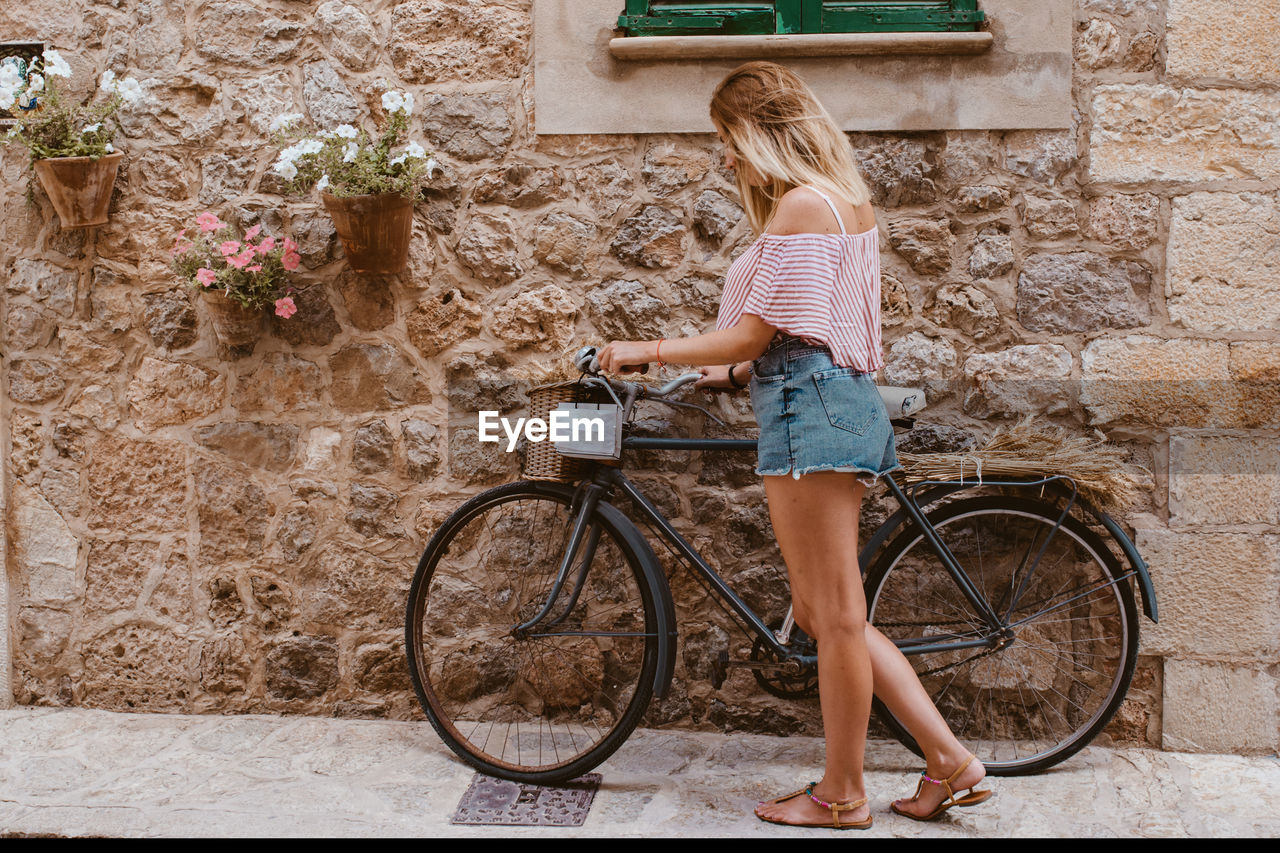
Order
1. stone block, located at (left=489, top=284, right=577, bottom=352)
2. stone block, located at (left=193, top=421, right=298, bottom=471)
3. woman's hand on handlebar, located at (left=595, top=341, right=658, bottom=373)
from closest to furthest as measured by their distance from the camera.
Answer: woman's hand on handlebar, located at (left=595, top=341, right=658, bottom=373), stone block, located at (left=489, top=284, right=577, bottom=352), stone block, located at (left=193, top=421, right=298, bottom=471)

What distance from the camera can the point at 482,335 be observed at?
148 inches

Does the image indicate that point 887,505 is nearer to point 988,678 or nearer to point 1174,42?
point 988,678

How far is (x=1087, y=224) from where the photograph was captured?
11.6ft

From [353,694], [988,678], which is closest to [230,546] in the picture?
[353,694]

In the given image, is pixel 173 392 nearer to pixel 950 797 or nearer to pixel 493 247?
pixel 493 247

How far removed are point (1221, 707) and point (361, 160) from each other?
3440 mm

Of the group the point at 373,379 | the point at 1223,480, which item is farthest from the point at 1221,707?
the point at 373,379

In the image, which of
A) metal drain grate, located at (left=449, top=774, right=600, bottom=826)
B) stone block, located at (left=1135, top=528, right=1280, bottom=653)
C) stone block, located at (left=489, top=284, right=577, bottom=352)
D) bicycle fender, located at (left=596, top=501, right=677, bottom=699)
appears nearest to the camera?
metal drain grate, located at (left=449, top=774, right=600, bottom=826)

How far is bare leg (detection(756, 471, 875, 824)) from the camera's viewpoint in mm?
2836

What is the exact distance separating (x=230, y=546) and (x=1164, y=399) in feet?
10.9

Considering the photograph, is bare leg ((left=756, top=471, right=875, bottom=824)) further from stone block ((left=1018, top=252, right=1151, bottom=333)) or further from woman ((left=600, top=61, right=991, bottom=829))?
stone block ((left=1018, top=252, right=1151, bottom=333))

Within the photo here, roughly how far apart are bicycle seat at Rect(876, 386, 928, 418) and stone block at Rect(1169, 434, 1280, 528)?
3.15 feet

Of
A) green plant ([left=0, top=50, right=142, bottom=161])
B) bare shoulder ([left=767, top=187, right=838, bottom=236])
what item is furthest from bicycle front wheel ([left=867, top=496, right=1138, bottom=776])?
Result: green plant ([left=0, top=50, right=142, bottom=161])

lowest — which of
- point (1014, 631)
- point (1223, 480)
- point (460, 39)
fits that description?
point (1014, 631)
